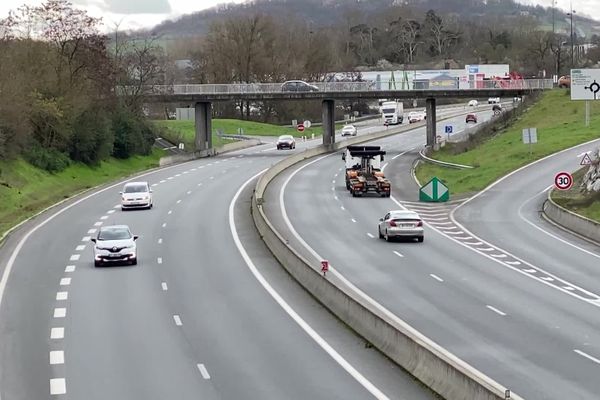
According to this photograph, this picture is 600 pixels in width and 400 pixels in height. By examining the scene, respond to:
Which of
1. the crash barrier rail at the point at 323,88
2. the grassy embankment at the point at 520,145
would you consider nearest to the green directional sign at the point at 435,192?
the grassy embankment at the point at 520,145

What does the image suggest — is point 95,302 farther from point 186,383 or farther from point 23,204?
point 23,204

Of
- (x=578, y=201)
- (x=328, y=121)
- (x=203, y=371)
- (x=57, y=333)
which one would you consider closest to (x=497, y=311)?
(x=203, y=371)

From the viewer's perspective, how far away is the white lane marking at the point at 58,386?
20.9m

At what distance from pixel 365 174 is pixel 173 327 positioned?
132 ft

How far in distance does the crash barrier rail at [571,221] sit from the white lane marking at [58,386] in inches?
1213

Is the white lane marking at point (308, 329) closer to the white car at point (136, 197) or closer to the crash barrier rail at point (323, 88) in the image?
the white car at point (136, 197)

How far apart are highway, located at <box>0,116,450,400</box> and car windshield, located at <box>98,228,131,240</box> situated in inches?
44.1

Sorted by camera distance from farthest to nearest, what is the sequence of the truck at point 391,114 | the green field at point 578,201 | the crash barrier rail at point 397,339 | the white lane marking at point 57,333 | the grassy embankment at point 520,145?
the truck at point 391,114
the grassy embankment at point 520,145
the green field at point 578,201
the white lane marking at point 57,333
the crash barrier rail at point 397,339

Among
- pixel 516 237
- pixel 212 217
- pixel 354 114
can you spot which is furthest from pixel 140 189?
pixel 354 114

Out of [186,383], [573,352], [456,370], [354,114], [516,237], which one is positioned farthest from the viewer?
[354,114]

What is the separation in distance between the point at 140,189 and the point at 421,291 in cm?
2748

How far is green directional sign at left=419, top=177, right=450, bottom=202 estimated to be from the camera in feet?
207

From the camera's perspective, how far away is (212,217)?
54.5 metres

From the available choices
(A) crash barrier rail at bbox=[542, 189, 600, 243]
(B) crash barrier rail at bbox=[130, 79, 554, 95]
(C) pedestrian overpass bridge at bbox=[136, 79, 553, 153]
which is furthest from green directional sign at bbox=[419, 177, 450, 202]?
(B) crash barrier rail at bbox=[130, 79, 554, 95]
